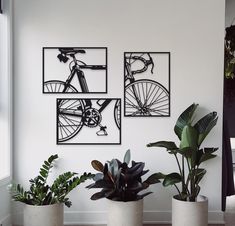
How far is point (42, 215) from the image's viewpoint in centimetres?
315

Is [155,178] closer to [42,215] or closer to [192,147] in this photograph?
[192,147]

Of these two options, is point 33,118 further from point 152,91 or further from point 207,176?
point 207,176

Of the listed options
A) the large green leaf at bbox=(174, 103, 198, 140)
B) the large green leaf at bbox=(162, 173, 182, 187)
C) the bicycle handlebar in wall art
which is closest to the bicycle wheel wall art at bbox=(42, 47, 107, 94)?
the bicycle handlebar in wall art

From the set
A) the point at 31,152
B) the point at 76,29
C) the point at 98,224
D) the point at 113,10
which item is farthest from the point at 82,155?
the point at 113,10

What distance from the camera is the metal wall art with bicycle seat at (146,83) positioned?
3672 millimetres

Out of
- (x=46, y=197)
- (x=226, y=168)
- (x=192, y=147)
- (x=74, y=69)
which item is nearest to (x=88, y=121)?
(x=74, y=69)

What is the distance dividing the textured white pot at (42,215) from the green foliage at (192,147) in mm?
1164

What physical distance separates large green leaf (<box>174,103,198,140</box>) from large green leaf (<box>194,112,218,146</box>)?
4.5 inches

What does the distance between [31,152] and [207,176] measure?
2.10 meters

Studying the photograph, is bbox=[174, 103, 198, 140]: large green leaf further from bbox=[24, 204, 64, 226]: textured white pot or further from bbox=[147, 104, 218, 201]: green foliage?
bbox=[24, 204, 64, 226]: textured white pot

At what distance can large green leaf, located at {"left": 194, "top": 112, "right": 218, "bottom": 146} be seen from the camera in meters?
3.34

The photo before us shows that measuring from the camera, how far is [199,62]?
12.1 ft

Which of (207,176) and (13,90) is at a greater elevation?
(13,90)

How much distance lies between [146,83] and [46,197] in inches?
66.5
